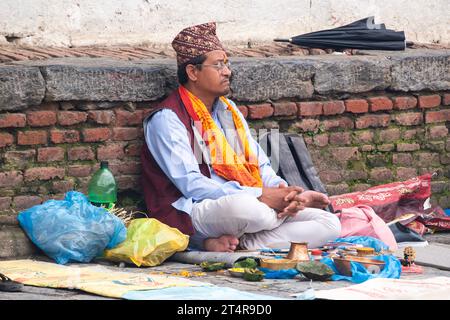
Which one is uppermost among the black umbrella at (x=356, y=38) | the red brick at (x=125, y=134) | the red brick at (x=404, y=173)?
the black umbrella at (x=356, y=38)

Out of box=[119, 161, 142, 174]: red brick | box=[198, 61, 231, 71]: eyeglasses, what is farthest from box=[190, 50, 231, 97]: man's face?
box=[119, 161, 142, 174]: red brick

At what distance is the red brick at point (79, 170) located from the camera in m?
7.44

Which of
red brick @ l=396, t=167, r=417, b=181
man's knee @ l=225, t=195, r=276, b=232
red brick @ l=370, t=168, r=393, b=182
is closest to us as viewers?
man's knee @ l=225, t=195, r=276, b=232

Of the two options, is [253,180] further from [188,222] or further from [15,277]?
[15,277]

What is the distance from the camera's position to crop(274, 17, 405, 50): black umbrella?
8789mm

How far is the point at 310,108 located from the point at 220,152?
1013 mm

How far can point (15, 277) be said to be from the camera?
6301mm

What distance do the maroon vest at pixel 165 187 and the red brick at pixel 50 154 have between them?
503 millimetres

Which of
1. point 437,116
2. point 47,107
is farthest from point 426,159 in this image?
point 47,107

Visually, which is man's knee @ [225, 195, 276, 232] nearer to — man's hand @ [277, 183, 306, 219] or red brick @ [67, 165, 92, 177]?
man's hand @ [277, 183, 306, 219]

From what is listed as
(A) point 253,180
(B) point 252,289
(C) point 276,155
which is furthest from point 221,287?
(C) point 276,155

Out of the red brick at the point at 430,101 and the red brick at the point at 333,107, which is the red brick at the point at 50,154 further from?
the red brick at the point at 430,101

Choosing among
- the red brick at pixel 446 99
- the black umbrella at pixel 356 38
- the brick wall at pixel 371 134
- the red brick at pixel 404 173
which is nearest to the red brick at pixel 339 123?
the brick wall at pixel 371 134

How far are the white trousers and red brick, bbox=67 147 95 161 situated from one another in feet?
2.49
